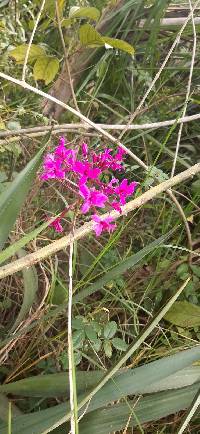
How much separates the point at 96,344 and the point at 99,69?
81 cm

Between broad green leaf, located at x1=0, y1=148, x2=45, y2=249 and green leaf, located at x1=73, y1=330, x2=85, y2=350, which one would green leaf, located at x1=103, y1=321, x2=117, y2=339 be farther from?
broad green leaf, located at x1=0, y1=148, x2=45, y2=249

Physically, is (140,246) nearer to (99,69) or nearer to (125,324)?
(125,324)

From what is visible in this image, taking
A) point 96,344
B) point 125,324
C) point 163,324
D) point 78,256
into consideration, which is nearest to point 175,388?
point 96,344

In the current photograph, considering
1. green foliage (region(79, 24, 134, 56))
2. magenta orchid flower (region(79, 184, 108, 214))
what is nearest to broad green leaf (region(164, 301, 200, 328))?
magenta orchid flower (region(79, 184, 108, 214))

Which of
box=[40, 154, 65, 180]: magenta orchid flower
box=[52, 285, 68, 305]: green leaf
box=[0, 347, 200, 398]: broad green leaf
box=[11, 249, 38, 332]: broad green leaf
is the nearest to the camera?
box=[0, 347, 200, 398]: broad green leaf

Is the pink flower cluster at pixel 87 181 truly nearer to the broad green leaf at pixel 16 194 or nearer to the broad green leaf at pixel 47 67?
the broad green leaf at pixel 16 194

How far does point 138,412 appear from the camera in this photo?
0.80 m

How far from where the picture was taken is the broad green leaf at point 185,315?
45.4 inches

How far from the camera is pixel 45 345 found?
104 cm

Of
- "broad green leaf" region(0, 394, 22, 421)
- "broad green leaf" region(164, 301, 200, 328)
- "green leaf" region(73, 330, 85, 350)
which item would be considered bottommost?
"broad green leaf" region(164, 301, 200, 328)

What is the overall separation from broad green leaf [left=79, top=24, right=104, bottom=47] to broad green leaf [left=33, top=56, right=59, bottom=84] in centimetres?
8

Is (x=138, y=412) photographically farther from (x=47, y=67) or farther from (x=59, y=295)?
(x=47, y=67)

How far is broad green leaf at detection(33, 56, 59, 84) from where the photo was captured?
120 centimetres

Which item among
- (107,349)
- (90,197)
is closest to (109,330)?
(107,349)
